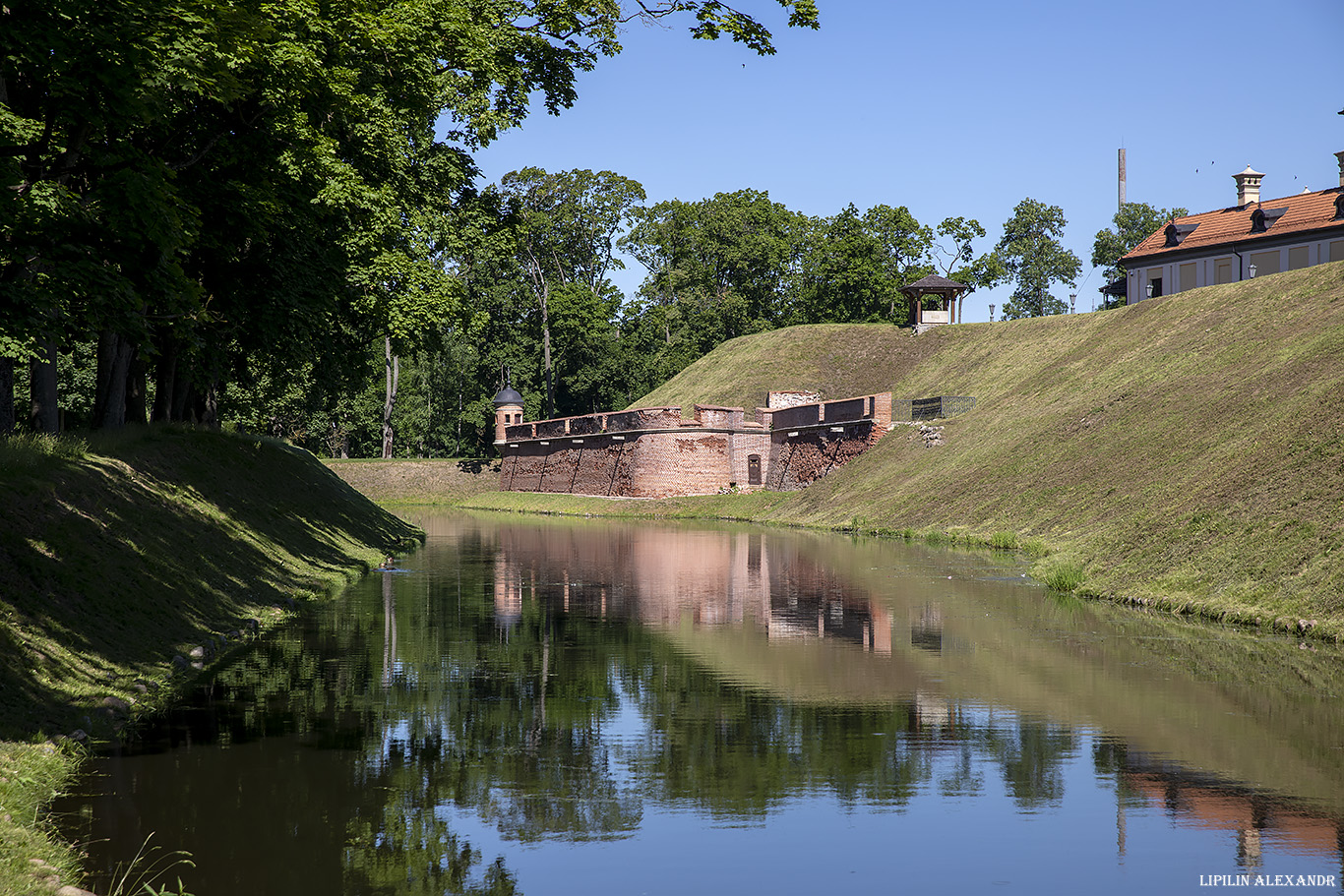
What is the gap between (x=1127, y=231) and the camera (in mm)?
102812

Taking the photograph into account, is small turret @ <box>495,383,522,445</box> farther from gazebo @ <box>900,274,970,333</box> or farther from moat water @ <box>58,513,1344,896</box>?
moat water @ <box>58,513,1344,896</box>

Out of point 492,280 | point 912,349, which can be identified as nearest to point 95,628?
point 912,349

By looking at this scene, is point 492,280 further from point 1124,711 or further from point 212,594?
point 1124,711

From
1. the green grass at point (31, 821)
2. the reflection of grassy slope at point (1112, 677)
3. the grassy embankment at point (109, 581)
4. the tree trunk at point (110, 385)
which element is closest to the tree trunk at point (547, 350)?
the grassy embankment at point (109, 581)

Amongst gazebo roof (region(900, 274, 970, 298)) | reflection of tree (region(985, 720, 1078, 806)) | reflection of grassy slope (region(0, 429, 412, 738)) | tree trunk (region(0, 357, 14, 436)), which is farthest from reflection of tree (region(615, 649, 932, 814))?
gazebo roof (region(900, 274, 970, 298))

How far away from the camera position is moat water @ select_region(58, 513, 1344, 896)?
22.9 ft

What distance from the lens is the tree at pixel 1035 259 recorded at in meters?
118

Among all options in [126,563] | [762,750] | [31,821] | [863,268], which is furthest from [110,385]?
[863,268]

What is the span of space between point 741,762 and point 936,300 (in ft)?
253

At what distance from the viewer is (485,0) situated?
29266mm

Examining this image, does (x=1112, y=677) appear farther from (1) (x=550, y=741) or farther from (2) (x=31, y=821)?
(2) (x=31, y=821)

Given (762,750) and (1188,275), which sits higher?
(1188,275)

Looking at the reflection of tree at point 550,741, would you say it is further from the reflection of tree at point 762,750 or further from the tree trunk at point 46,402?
the tree trunk at point 46,402

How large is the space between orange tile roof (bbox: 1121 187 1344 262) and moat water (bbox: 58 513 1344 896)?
2054 inches
